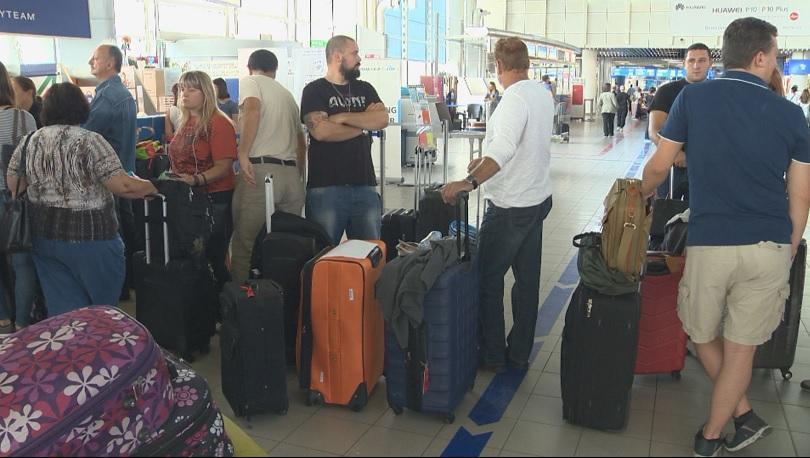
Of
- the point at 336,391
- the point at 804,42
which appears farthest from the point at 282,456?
the point at 804,42

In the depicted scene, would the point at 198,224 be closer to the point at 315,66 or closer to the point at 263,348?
the point at 263,348

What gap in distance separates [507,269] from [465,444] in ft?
2.82

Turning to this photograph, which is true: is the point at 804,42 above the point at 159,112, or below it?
above

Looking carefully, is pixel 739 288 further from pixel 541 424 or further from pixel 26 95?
pixel 26 95

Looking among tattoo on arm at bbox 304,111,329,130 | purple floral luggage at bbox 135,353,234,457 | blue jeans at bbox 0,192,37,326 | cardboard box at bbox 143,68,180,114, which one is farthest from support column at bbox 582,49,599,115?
purple floral luggage at bbox 135,353,234,457

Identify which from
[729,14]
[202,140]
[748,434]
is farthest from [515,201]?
[729,14]

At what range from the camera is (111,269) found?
128 inches

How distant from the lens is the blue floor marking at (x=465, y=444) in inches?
98.5

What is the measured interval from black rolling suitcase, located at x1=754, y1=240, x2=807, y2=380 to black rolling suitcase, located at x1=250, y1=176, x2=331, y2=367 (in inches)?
77.2

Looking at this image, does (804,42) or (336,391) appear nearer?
(336,391)

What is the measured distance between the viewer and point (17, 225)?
10.3ft

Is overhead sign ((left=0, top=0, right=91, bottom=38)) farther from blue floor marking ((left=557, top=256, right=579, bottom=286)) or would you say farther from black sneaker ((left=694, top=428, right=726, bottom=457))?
black sneaker ((left=694, top=428, right=726, bottom=457))

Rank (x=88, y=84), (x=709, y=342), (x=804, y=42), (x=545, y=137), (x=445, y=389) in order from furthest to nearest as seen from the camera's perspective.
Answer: (x=804, y=42) < (x=88, y=84) < (x=545, y=137) < (x=445, y=389) < (x=709, y=342)

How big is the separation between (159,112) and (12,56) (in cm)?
328
